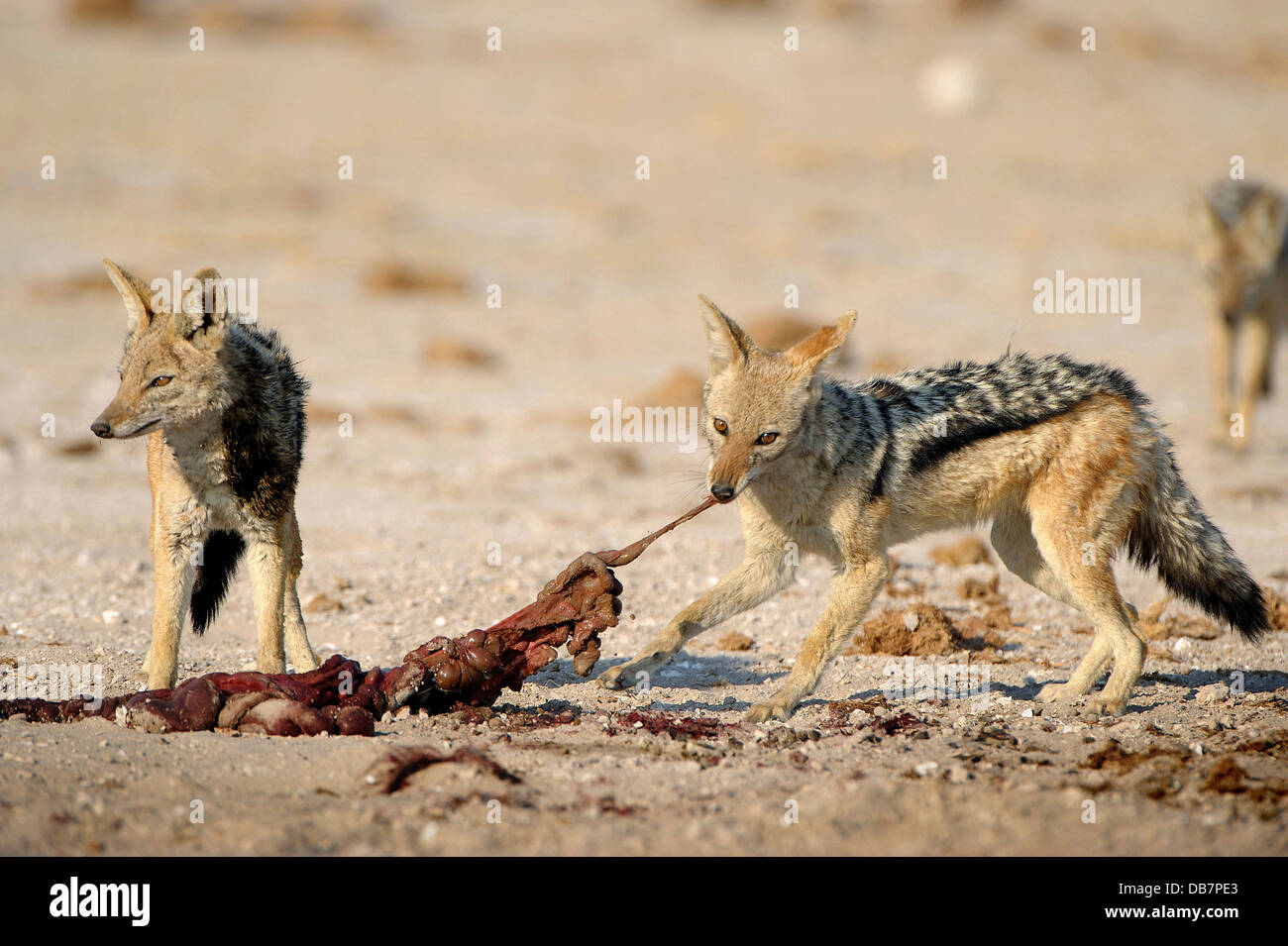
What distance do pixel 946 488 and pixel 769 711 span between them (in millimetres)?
1396

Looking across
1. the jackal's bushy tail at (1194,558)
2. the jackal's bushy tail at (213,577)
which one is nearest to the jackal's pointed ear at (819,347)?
the jackal's bushy tail at (1194,558)

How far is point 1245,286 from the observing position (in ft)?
42.8

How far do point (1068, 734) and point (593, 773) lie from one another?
207 cm

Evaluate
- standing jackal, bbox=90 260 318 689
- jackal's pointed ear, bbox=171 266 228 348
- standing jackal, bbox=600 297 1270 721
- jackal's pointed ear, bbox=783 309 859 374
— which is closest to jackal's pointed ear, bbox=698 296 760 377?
standing jackal, bbox=600 297 1270 721

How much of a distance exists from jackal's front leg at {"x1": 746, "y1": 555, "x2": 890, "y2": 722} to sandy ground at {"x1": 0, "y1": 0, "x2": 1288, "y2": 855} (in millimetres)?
188

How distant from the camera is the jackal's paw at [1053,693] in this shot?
6087mm

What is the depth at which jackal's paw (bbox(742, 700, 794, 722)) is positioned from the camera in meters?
5.62

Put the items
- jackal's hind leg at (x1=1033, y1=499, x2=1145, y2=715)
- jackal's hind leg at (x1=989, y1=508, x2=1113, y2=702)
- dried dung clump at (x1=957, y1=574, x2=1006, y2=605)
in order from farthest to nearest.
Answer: dried dung clump at (x1=957, y1=574, x2=1006, y2=605), jackal's hind leg at (x1=989, y1=508, x2=1113, y2=702), jackal's hind leg at (x1=1033, y1=499, x2=1145, y2=715)

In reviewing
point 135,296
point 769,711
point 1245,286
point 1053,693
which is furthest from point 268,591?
point 1245,286

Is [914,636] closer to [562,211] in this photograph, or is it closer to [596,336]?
[596,336]

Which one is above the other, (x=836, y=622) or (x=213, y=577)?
(x=213, y=577)

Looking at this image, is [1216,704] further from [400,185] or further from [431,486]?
[400,185]

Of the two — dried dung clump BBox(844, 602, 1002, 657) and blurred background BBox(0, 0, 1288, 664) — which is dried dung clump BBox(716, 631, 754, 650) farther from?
blurred background BBox(0, 0, 1288, 664)
